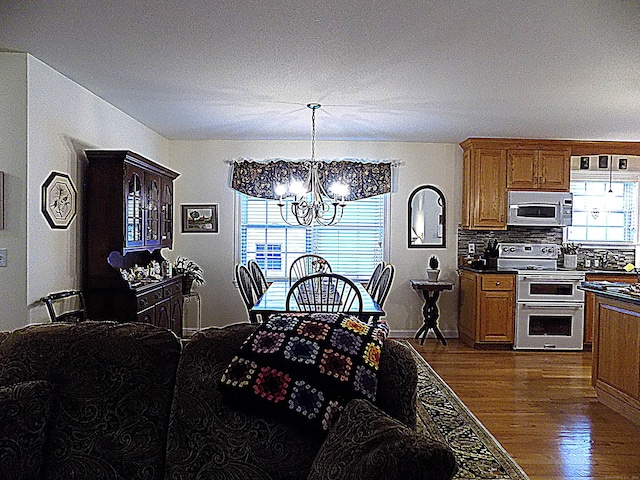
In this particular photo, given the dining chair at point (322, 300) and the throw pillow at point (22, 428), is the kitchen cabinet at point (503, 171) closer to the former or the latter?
the dining chair at point (322, 300)

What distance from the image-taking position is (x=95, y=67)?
417cm

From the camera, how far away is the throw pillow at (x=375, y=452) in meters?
1.42

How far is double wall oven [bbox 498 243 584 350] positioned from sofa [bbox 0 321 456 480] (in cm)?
502

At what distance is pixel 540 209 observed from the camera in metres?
7.01

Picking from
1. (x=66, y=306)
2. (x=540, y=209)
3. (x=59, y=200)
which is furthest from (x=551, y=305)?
(x=59, y=200)

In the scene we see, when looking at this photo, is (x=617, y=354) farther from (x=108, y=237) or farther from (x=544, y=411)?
(x=108, y=237)

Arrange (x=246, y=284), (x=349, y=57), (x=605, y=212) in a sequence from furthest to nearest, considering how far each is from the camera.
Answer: (x=605, y=212)
(x=246, y=284)
(x=349, y=57)

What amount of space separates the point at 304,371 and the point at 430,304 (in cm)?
536

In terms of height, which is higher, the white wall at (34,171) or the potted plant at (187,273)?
the white wall at (34,171)

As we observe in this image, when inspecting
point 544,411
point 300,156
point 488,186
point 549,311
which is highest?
point 300,156

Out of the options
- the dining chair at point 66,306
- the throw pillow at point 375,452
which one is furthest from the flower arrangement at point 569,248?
the throw pillow at point 375,452

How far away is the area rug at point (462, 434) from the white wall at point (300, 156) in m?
2.26

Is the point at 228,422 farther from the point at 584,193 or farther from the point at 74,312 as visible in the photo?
the point at 584,193

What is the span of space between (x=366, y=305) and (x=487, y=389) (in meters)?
1.38
